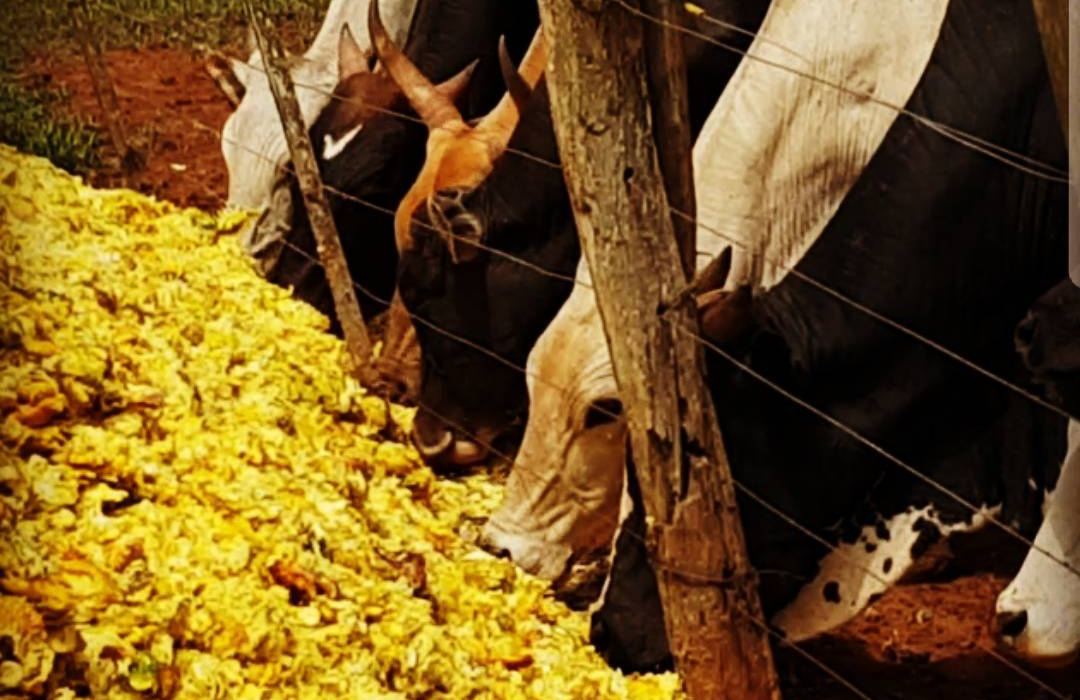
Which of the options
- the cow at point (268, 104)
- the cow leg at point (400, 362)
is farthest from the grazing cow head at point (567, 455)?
the cow at point (268, 104)

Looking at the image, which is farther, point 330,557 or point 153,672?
point 330,557

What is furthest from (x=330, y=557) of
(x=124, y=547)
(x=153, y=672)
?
(x=153, y=672)

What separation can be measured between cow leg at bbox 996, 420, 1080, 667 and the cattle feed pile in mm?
755

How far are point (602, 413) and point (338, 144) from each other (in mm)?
2391

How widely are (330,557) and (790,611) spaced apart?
1118 millimetres

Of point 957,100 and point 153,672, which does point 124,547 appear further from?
point 957,100

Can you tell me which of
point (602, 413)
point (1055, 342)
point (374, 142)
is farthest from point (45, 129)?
point (1055, 342)

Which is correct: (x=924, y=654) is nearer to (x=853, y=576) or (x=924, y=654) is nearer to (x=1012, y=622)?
(x=853, y=576)

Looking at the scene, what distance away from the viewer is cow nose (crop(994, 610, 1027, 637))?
3.87 m

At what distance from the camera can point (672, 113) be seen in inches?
141

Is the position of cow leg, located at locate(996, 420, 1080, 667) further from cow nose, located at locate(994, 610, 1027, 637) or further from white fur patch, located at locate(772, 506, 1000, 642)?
white fur patch, located at locate(772, 506, 1000, 642)

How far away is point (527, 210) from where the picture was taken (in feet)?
18.2

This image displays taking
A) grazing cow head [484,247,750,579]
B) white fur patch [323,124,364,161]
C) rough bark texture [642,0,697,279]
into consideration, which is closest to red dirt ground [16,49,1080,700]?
grazing cow head [484,247,750,579]

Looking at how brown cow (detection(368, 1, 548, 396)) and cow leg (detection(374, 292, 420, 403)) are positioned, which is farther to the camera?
cow leg (detection(374, 292, 420, 403))
